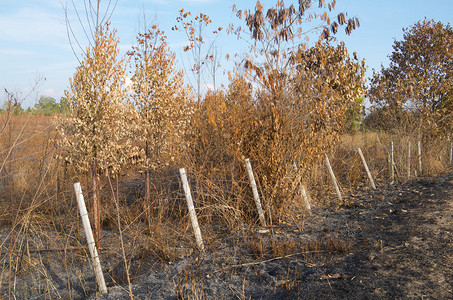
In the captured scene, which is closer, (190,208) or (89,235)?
(89,235)

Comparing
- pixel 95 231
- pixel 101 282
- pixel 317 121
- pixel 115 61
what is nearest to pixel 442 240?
pixel 317 121

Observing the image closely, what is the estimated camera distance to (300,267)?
15.1 feet

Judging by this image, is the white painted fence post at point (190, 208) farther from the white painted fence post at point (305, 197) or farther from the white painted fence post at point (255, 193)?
the white painted fence post at point (305, 197)

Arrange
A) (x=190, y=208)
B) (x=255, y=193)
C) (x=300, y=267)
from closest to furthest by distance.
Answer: (x=300, y=267), (x=190, y=208), (x=255, y=193)

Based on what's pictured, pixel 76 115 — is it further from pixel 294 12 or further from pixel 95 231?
pixel 294 12

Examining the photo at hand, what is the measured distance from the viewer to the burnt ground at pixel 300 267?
3965 millimetres

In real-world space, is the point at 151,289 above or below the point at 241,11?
below

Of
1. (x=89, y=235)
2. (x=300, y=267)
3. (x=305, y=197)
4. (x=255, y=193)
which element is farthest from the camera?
(x=305, y=197)

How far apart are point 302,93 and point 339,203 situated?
8.01ft

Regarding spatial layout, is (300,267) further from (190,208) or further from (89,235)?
(89,235)

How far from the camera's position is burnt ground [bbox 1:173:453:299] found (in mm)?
3965

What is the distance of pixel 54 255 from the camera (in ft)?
18.1

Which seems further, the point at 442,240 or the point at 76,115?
the point at 76,115

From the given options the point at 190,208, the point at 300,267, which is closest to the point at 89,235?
the point at 190,208
